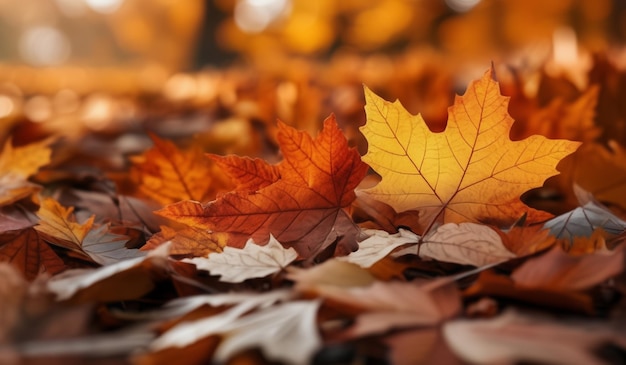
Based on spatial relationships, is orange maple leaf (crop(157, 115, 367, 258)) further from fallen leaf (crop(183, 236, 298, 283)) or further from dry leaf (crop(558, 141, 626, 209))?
dry leaf (crop(558, 141, 626, 209))

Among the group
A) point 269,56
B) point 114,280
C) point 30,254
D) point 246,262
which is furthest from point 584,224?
point 269,56

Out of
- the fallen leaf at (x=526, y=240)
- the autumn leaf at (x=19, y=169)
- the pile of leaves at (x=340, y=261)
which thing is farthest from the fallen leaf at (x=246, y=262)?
the autumn leaf at (x=19, y=169)

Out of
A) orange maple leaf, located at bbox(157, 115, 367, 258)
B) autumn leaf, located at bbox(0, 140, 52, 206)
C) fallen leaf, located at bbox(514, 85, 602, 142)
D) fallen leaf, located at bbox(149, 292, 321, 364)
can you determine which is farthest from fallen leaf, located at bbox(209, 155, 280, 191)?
fallen leaf, located at bbox(514, 85, 602, 142)

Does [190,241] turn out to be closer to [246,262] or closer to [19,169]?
[246,262]

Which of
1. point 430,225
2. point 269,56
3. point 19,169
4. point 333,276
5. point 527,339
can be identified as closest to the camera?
point 527,339

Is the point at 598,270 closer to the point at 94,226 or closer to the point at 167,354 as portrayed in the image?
the point at 167,354

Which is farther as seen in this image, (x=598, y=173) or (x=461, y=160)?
(x=598, y=173)
